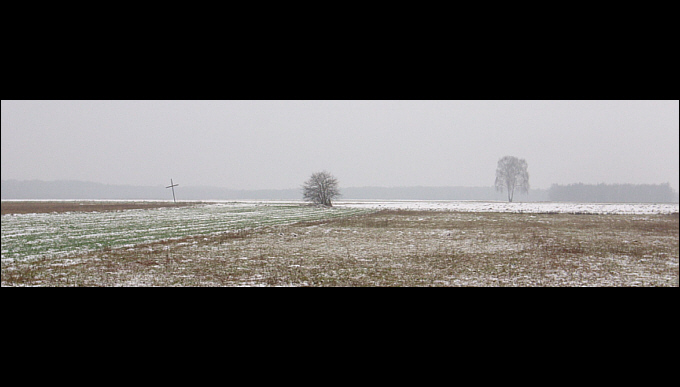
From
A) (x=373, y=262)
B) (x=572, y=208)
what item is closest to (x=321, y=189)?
(x=572, y=208)

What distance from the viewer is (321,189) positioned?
104ft

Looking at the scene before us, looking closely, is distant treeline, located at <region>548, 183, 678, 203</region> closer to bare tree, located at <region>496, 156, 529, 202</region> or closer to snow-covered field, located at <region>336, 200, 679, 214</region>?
snow-covered field, located at <region>336, 200, 679, 214</region>

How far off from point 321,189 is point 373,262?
2417 centimetres

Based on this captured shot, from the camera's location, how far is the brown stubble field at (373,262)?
242 inches

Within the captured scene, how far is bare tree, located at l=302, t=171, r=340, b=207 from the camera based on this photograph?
31.8 meters

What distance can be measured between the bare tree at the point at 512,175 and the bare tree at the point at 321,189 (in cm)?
Result: 2354

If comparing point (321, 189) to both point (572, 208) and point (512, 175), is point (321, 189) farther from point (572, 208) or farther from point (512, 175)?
point (512, 175)

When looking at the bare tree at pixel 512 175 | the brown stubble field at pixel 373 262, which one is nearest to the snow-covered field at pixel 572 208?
the bare tree at pixel 512 175

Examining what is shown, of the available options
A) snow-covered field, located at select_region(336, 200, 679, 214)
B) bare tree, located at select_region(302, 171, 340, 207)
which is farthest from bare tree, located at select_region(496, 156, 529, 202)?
bare tree, located at select_region(302, 171, 340, 207)

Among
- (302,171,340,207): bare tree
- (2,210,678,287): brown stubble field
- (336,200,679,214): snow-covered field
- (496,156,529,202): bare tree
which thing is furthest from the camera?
(496,156,529,202): bare tree

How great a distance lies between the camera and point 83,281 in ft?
19.8

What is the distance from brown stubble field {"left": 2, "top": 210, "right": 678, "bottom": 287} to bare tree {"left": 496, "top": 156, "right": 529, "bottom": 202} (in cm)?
3210
